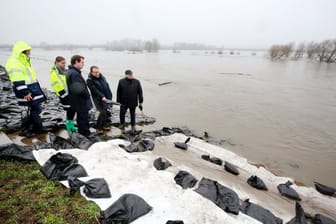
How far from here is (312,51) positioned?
43.7 metres

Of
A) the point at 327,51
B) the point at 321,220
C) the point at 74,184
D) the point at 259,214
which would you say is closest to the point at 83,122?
the point at 74,184

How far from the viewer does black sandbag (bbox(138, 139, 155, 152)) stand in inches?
153

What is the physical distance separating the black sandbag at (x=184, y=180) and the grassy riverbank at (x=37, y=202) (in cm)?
115

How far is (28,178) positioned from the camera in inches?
106

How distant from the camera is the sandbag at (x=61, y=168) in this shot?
2.70 meters

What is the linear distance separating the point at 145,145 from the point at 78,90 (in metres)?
1.66

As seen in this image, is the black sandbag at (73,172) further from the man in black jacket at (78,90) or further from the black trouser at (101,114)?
the black trouser at (101,114)

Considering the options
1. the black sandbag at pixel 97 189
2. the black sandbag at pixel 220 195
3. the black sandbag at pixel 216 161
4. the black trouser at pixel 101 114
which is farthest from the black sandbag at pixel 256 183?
the black trouser at pixel 101 114

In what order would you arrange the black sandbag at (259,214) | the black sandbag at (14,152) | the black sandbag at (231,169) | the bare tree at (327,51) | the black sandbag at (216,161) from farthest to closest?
the bare tree at (327,51), the black sandbag at (216,161), the black sandbag at (231,169), the black sandbag at (14,152), the black sandbag at (259,214)

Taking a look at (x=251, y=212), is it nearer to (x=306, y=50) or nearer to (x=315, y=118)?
(x=315, y=118)

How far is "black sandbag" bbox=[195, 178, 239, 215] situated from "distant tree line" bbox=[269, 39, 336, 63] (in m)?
48.7

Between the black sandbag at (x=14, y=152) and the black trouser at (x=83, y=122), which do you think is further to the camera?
the black trouser at (x=83, y=122)

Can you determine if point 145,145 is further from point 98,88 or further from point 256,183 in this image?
point 256,183

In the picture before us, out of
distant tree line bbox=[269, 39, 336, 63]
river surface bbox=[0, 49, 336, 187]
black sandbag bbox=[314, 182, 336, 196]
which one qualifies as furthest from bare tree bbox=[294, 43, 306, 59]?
black sandbag bbox=[314, 182, 336, 196]
